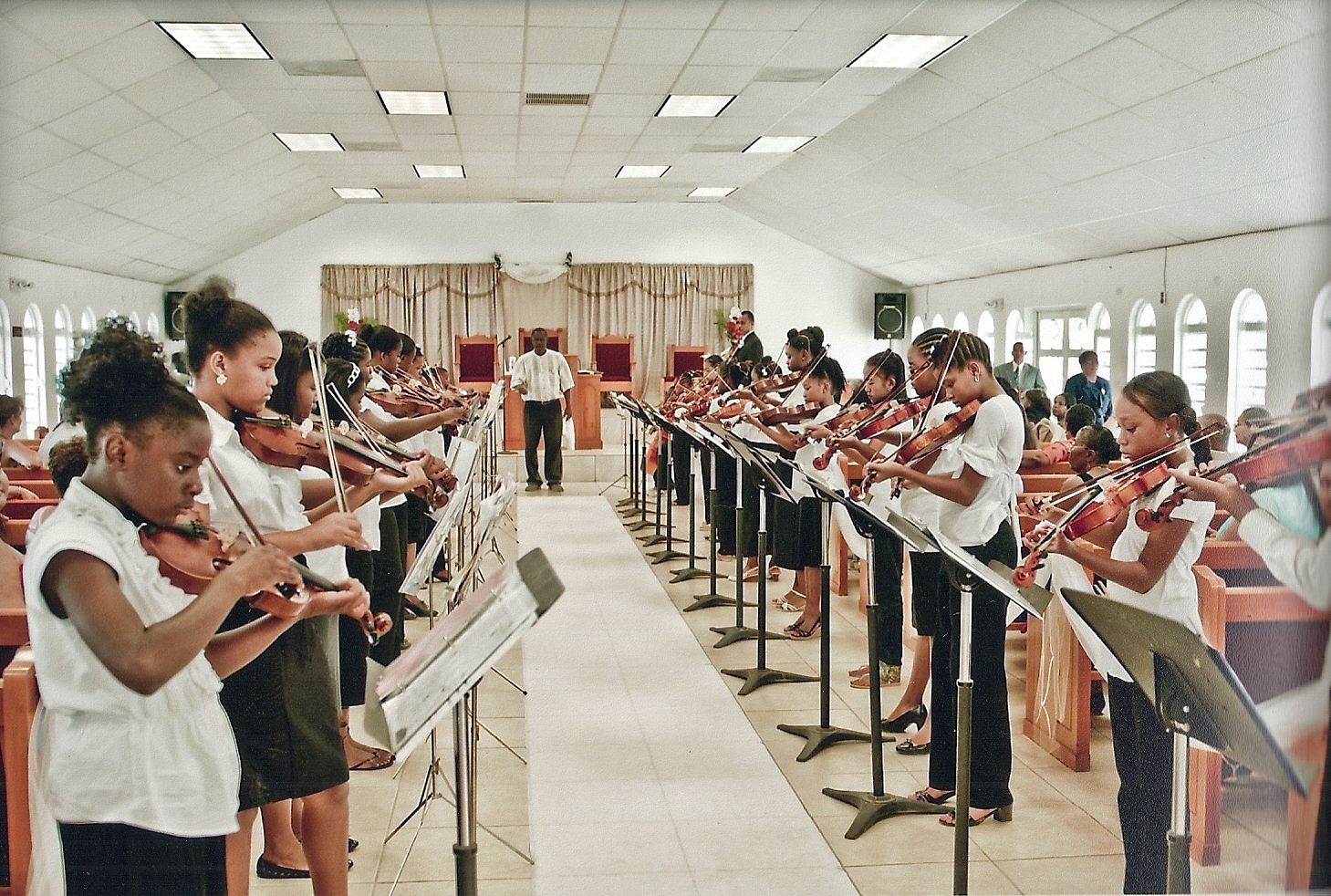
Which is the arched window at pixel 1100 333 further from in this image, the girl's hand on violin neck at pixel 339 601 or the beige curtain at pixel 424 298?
the girl's hand on violin neck at pixel 339 601

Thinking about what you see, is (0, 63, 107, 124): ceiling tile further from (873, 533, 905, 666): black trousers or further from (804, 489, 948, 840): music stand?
(804, 489, 948, 840): music stand

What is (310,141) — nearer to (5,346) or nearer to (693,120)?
(5,346)

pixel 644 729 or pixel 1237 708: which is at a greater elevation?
pixel 1237 708

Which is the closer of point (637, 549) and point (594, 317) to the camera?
point (637, 549)

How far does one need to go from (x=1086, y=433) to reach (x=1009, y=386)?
62 cm

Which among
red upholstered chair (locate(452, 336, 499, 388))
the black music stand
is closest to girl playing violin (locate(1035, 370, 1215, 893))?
the black music stand

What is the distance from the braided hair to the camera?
155cm

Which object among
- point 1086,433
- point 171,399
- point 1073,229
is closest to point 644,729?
point 1086,433

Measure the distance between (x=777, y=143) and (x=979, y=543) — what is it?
831cm

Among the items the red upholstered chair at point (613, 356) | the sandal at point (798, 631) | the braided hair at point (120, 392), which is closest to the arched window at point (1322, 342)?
the braided hair at point (120, 392)

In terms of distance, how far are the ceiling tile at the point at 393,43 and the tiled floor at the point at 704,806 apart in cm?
396

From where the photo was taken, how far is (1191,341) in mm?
8812

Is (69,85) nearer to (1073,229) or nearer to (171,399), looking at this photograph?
(171,399)

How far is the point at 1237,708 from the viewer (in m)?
1.40
